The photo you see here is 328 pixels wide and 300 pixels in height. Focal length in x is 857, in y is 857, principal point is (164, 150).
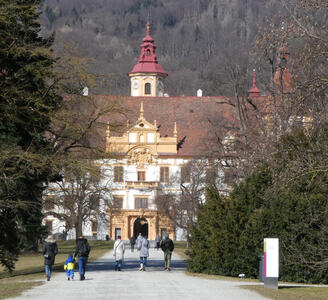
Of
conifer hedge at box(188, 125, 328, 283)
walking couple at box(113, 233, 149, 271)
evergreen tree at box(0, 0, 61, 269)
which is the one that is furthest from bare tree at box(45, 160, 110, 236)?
conifer hedge at box(188, 125, 328, 283)

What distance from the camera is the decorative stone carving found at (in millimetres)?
87312

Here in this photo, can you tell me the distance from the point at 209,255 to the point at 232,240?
4.12 feet

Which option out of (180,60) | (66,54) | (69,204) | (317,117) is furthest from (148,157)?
(180,60)

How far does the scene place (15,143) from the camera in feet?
88.9

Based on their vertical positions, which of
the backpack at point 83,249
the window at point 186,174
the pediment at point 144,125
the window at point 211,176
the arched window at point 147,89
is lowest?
the backpack at point 83,249

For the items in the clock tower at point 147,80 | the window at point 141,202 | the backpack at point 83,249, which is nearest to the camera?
the backpack at point 83,249

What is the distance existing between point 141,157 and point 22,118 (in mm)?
59667

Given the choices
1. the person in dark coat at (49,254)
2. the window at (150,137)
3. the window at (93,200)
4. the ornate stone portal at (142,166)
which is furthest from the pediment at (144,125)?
the person in dark coat at (49,254)

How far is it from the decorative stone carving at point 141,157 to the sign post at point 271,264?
64.5m

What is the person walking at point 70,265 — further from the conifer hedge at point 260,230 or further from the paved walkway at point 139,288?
the conifer hedge at point 260,230

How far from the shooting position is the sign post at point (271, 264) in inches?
883

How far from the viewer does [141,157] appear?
8769 cm

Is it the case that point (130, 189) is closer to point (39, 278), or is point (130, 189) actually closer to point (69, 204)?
point (69, 204)

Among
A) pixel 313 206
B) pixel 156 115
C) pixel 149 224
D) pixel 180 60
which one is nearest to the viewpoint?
pixel 313 206
